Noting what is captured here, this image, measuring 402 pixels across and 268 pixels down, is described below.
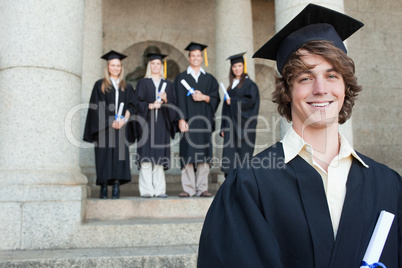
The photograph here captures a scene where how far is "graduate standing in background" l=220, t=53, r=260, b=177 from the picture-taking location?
20.0ft

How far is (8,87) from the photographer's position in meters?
4.18

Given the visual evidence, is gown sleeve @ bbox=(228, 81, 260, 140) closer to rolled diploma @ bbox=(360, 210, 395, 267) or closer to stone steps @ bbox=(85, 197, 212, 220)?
stone steps @ bbox=(85, 197, 212, 220)

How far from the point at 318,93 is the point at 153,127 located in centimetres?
458

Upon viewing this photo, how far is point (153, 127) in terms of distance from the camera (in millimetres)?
6043

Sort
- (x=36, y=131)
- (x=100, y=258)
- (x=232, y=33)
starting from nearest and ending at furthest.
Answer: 1. (x=100, y=258)
2. (x=36, y=131)
3. (x=232, y=33)

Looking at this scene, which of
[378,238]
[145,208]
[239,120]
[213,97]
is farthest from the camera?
[213,97]

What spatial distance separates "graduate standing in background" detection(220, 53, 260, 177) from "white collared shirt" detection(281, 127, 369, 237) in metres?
4.37

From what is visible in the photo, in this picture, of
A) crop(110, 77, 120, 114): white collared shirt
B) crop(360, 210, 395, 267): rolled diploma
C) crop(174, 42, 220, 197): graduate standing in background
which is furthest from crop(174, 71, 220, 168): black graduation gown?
crop(360, 210, 395, 267): rolled diploma

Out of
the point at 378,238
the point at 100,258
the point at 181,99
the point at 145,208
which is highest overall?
the point at 181,99

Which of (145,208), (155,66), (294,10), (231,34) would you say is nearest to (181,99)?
(155,66)

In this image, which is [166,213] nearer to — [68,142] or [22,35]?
[68,142]

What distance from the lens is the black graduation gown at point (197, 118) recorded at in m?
6.05

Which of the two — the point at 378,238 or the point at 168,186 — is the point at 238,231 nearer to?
the point at 378,238

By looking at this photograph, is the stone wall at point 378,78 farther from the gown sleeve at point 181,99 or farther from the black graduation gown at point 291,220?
the black graduation gown at point 291,220
